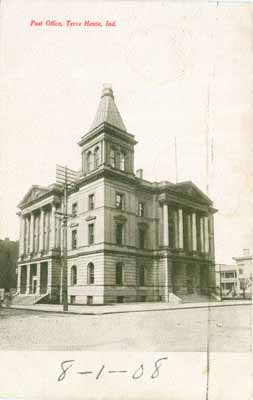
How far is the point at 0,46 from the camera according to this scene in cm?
718

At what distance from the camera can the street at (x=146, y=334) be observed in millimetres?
6262

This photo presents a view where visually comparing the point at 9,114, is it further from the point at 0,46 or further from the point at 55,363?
the point at 55,363

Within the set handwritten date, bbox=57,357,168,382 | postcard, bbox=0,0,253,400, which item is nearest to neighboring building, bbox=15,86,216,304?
postcard, bbox=0,0,253,400

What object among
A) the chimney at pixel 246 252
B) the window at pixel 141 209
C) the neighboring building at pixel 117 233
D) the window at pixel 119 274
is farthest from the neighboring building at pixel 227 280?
the window at pixel 119 274

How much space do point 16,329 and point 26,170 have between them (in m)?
3.29

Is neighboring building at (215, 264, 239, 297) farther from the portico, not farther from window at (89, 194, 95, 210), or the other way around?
window at (89, 194, 95, 210)

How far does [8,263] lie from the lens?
866 cm

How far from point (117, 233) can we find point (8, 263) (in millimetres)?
4695

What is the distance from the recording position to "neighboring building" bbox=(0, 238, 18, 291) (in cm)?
851

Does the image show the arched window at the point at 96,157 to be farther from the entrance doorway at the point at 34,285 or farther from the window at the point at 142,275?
the entrance doorway at the point at 34,285

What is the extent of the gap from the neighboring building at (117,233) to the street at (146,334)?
161cm

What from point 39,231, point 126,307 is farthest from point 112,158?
point 126,307

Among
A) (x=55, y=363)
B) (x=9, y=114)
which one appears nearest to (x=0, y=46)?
(x=9, y=114)

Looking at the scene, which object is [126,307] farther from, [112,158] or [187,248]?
[112,158]
